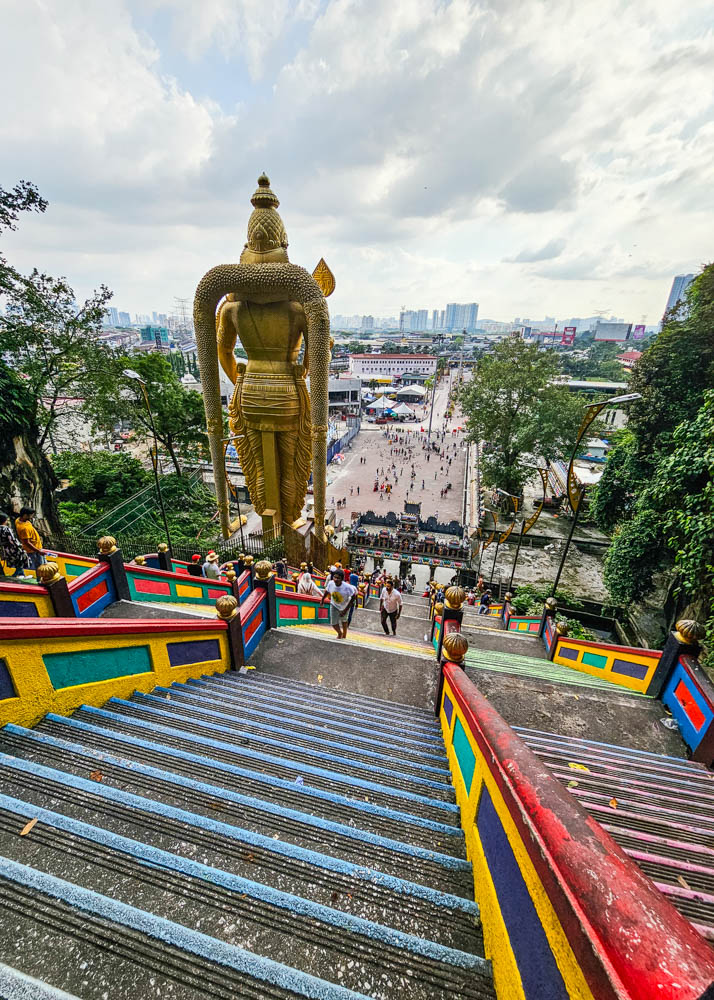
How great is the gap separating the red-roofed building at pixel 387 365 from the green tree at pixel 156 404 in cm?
5780

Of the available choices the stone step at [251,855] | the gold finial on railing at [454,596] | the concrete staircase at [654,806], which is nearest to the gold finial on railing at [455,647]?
the gold finial on railing at [454,596]

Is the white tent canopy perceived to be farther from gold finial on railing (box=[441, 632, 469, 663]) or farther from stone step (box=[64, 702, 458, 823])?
stone step (box=[64, 702, 458, 823])

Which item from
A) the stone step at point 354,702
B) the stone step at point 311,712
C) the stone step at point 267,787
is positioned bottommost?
the stone step at point 354,702

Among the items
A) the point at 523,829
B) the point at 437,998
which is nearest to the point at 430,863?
the point at 437,998

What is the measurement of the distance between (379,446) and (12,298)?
27.7m

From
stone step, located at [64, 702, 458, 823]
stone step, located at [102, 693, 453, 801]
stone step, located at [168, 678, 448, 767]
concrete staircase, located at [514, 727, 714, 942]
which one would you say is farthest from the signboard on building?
stone step, located at [64, 702, 458, 823]

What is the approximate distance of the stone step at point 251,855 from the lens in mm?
1591

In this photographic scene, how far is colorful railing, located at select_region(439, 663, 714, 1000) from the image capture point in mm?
800

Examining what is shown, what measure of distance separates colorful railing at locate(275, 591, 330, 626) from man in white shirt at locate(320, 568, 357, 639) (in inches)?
53.0

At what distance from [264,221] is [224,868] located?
8514 millimetres

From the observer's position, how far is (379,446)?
118ft

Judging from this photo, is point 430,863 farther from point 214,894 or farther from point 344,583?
point 344,583

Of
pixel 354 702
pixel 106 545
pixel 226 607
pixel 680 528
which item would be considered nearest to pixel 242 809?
pixel 354 702

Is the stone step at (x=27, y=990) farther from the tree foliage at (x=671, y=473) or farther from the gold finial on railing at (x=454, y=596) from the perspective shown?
the tree foliage at (x=671, y=473)
